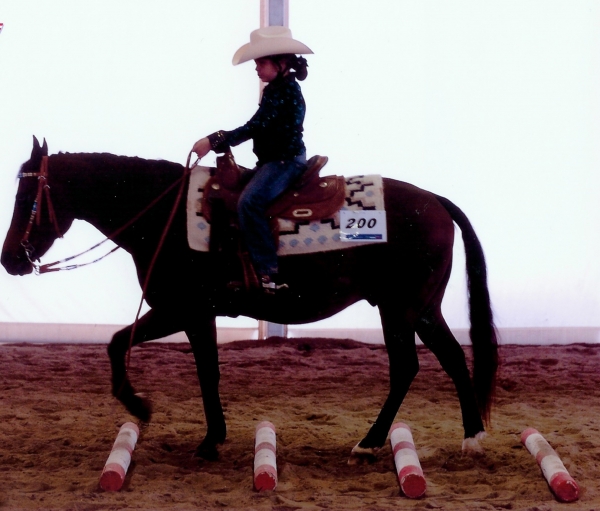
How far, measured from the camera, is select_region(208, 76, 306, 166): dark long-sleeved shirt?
3590 mm

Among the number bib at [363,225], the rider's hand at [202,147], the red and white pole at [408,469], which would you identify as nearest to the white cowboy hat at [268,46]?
the rider's hand at [202,147]

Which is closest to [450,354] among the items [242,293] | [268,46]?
[242,293]

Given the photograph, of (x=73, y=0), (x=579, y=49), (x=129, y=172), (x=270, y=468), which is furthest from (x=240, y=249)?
(x=579, y=49)

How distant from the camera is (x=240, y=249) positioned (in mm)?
3557

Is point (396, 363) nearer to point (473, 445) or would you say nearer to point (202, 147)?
point (473, 445)

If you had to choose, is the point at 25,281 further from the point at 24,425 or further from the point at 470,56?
the point at 470,56

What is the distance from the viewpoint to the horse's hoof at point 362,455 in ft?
12.0

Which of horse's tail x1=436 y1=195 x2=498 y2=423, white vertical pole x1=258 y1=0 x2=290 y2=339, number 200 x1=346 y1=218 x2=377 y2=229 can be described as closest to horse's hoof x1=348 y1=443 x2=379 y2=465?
horse's tail x1=436 y1=195 x2=498 y2=423

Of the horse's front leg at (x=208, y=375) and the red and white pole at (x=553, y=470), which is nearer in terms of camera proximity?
the red and white pole at (x=553, y=470)

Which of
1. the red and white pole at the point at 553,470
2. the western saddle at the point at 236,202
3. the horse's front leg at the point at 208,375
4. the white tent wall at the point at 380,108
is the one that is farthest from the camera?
the white tent wall at the point at 380,108

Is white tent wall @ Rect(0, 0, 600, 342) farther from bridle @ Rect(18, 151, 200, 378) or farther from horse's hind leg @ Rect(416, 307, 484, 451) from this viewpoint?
horse's hind leg @ Rect(416, 307, 484, 451)

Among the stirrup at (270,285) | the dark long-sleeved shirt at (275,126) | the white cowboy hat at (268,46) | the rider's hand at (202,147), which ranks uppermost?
the white cowboy hat at (268,46)

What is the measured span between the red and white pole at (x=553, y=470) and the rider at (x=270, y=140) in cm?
137

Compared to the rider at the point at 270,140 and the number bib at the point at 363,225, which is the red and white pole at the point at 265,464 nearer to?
the rider at the point at 270,140
